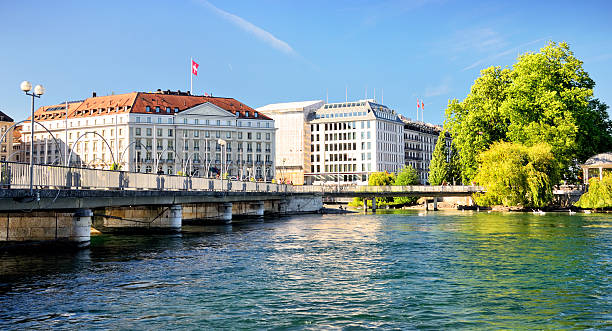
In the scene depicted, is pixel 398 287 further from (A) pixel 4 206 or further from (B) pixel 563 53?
(B) pixel 563 53

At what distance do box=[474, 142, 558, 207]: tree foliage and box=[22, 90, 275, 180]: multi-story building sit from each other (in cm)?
7133

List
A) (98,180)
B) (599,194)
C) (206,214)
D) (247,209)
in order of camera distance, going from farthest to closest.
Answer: (247,209) → (599,194) → (206,214) → (98,180)

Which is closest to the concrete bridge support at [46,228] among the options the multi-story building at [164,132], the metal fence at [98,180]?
the metal fence at [98,180]

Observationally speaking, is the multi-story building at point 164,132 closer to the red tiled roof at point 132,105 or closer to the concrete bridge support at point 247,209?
the red tiled roof at point 132,105

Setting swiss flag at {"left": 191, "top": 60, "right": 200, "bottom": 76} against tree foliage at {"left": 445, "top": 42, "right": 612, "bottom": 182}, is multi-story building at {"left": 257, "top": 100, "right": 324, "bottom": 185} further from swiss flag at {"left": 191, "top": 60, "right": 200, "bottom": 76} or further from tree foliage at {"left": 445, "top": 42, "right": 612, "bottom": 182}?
tree foliage at {"left": 445, "top": 42, "right": 612, "bottom": 182}

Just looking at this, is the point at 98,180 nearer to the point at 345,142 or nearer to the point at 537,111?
the point at 537,111

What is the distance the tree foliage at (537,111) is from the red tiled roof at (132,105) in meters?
75.3

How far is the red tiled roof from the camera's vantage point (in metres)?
146

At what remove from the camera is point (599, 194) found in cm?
8012

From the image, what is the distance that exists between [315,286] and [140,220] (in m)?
31.8

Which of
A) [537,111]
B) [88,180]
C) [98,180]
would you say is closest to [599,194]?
[537,111]

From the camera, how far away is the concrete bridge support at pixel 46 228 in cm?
3412

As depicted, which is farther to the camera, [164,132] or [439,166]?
[164,132]

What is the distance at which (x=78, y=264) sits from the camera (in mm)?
29656
